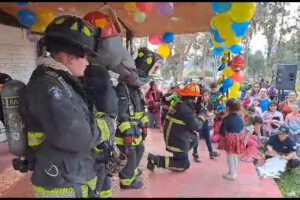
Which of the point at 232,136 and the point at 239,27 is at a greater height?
the point at 239,27

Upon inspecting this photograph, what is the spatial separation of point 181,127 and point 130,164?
138 cm

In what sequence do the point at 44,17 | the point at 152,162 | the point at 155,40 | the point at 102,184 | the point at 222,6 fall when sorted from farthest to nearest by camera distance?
1. the point at 155,40
2. the point at 152,162
3. the point at 44,17
4. the point at 222,6
5. the point at 102,184

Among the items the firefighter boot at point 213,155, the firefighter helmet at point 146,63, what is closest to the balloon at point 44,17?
the firefighter helmet at point 146,63

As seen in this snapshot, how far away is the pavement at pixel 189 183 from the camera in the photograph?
15.9 ft

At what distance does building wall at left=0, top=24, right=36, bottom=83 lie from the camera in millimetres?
7024

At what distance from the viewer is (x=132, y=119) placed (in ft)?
14.8

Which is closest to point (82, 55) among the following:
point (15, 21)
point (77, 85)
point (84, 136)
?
point (77, 85)

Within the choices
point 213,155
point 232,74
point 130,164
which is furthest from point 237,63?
point 130,164

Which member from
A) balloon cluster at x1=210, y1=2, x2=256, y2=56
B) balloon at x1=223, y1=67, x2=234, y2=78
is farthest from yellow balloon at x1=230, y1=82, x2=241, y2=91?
balloon cluster at x1=210, y1=2, x2=256, y2=56

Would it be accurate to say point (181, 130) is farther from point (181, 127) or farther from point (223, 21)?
point (223, 21)

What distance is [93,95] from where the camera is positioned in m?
2.71

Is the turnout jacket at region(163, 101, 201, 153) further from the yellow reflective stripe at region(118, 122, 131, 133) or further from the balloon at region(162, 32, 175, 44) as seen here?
the yellow reflective stripe at region(118, 122, 131, 133)

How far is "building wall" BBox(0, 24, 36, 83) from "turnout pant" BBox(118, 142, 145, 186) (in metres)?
3.50

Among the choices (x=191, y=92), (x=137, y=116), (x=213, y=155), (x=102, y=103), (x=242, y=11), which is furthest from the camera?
(x=213, y=155)
